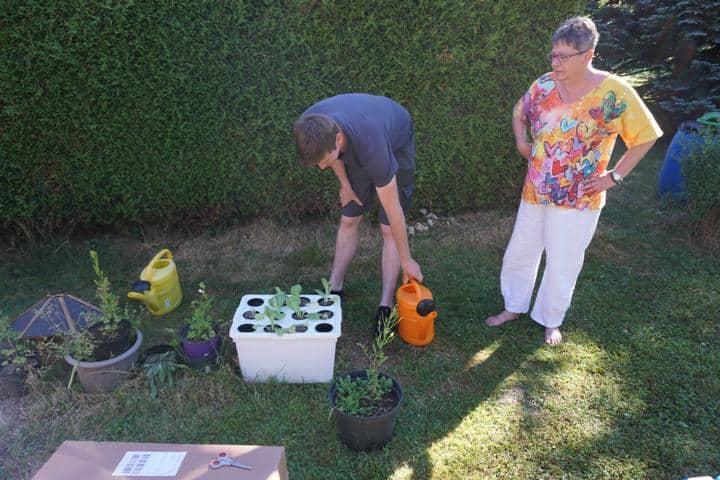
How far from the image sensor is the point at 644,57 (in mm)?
7684

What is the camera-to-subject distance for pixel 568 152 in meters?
2.73

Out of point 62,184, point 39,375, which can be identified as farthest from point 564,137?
point 62,184

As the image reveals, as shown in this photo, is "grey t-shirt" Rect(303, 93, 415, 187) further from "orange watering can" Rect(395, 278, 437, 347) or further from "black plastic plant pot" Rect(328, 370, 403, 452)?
"black plastic plant pot" Rect(328, 370, 403, 452)

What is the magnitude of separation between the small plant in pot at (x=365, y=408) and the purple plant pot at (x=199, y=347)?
33.7 inches

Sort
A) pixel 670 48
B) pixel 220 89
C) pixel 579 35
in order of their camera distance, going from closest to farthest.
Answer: pixel 579 35, pixel 220 89, pixel 670 48

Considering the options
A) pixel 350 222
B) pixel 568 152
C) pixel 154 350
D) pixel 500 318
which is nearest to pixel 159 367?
pixel 154 350

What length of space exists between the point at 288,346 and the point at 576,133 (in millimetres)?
2002

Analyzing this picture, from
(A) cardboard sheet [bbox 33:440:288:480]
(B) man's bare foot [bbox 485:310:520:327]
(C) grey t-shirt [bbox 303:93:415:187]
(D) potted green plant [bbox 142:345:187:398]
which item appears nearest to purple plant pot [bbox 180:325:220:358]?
(D) potted green plant [bbox 142:345:187:398]

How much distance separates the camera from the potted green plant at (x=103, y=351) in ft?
8.77

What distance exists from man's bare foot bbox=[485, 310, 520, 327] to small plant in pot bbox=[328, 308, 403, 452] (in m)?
1.22

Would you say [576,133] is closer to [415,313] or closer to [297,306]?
[415,313]

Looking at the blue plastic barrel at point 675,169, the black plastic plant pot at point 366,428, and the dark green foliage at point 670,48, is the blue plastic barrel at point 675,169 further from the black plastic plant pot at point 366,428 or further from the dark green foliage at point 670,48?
the black plastic plant pot at point 366,428

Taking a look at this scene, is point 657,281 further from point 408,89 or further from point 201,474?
point 201,474

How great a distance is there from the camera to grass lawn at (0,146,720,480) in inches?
95.4
